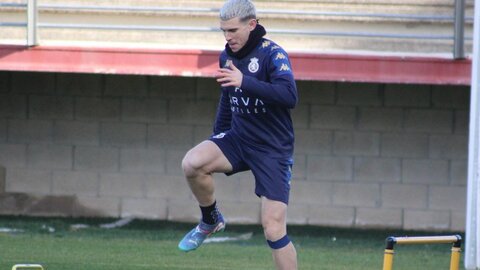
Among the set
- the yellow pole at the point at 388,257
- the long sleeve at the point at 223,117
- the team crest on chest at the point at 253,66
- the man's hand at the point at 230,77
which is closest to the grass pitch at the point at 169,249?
the long sleeve at the point at 223,117

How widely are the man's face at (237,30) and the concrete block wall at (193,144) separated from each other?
21.4 ft

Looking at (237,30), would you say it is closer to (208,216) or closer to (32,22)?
(208,216)

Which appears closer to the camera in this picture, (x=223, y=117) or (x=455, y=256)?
(x=455, y=256)

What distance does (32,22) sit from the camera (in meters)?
12.0

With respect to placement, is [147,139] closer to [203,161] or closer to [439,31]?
[439,31]

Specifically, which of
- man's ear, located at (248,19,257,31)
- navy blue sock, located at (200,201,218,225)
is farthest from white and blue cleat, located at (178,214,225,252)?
man's ear, located at (248,19,257,31)

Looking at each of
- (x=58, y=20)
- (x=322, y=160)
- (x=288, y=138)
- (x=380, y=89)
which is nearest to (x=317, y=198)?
(x=322, y=160)

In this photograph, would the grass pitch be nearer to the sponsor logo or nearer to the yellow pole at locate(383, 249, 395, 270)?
the sponsor logo

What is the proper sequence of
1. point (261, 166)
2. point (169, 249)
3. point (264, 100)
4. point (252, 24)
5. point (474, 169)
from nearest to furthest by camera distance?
point (264, 100) → point (252, 24) → point (261, 166) → point (474, 169) → point (169, 249)

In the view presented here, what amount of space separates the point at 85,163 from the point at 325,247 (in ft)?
12.3

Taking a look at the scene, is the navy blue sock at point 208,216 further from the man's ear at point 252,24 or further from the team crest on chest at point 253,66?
the man's ear at point 252,24

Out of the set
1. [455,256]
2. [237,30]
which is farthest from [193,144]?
[455,256]

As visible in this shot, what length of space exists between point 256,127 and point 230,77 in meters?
0.64

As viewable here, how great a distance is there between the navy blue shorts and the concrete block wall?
6.22 metres
